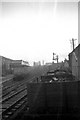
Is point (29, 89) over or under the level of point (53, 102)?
over

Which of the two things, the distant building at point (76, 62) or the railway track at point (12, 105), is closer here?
the railway track at point (12, 105)

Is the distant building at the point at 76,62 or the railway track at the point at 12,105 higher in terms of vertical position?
the distant building at the point at 76,62

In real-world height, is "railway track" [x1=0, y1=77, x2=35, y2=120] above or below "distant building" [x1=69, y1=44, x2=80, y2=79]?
below

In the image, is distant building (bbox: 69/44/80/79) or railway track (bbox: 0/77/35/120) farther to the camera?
distant building (bbox: 69/44/80/79)

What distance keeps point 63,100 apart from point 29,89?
6.24 feet

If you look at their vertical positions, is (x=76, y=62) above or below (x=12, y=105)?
above

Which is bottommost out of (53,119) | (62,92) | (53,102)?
(53,119)

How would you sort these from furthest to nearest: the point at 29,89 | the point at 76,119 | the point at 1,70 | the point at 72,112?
1. the point at 1,70
2. the point at 29,89
3. the point at 72,112
4. the point at 76,119

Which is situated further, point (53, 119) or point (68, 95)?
point (68, 95)

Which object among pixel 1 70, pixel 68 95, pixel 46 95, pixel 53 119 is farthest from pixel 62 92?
pixel 1 70

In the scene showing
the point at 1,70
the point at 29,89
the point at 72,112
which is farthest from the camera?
the point at 1,70

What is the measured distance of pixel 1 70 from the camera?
152ft

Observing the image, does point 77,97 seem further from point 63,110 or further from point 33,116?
point 33,116

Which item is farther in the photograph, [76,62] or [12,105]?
[76,62]
